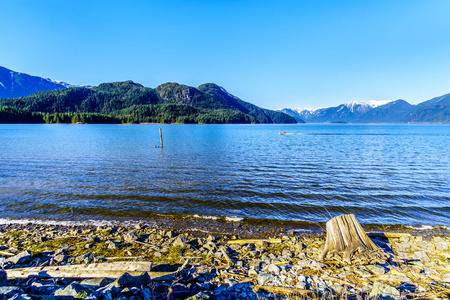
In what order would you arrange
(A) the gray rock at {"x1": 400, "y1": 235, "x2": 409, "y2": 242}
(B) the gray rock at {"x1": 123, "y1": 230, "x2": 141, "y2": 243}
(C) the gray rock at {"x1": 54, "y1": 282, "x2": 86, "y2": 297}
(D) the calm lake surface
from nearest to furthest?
1. (C) the gray rock at {"x1": 54, "y1": 282, "x2": 86, "y2": 297}
2. (B) the gray rock at {"x1": 123, "y1": 230, "x2": 141, "y2": 243}
3. (A) the gray rock at {"x1": 400, "y1": 235, "x2": 409, "y2": 242}
4. (D) the calm lake surface

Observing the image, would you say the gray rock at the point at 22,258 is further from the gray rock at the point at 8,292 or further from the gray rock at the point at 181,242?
the gray rock at the point at 181,242

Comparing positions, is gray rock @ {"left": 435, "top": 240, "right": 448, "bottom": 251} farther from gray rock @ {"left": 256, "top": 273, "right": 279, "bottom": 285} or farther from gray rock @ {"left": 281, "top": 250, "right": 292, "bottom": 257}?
gray rock @ {"left": 256, "top": 273, "right": 279, "bottom": 285}

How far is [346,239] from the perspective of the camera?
798 centimetres

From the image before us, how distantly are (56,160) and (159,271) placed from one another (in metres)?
28.8

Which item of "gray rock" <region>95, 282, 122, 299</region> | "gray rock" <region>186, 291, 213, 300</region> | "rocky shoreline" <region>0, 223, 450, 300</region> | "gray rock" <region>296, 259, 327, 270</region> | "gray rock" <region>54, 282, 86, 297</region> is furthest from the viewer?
"gray rock" <region>296, 259, 327, 270</region>

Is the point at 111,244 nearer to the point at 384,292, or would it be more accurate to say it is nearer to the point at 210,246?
the point at 210,246

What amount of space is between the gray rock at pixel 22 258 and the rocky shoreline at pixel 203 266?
0.03 metres

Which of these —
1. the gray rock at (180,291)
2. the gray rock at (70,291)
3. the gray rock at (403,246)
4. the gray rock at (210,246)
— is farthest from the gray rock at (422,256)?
the gray rock at (70,291)

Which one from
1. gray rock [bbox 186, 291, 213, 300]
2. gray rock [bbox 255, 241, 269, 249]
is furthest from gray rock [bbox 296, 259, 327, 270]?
gray rock [bbox 186, 291, 213, 300]

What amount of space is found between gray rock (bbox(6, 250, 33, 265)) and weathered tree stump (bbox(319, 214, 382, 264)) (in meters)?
10.1

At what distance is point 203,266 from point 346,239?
5.14m

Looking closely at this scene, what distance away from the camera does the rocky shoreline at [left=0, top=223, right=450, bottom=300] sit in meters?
5.52

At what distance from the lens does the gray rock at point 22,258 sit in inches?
288

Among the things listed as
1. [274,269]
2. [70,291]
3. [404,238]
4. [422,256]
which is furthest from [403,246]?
[70,291]
